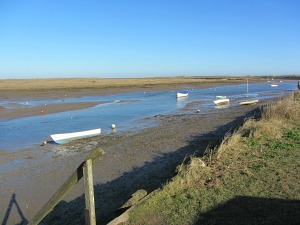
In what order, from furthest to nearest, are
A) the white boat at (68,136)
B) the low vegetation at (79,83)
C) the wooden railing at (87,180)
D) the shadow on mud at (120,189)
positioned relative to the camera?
the low vegetation at (79,83), the white boat at (68,136), the shadow on mud at (120,189), the wooden railing at (87,180)

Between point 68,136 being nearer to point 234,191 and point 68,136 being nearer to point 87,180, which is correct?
point 234,191

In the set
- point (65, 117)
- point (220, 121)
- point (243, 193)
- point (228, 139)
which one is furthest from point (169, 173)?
point (65, 117)

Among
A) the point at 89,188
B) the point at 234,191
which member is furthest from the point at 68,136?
the point at 89,188

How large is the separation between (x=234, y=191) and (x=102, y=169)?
5.58m

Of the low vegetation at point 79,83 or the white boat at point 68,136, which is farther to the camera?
the low vegetation at point 79,83

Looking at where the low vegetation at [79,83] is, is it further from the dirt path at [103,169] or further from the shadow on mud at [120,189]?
the shadow on mud at [120,189]

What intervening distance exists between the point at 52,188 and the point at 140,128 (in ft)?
32.6

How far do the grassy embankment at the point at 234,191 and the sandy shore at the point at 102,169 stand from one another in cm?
132

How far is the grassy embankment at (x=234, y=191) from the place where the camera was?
5.73 m

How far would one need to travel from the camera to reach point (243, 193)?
6500 mm

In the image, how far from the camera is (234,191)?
6.64m

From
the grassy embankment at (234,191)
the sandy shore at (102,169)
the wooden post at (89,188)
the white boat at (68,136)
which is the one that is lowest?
the sandy shore at (102,169)

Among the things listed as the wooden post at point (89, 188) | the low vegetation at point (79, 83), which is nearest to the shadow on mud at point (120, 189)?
the wooden post at point (89, 188)

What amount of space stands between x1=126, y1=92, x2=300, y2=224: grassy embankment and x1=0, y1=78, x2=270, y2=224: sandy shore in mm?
1317
